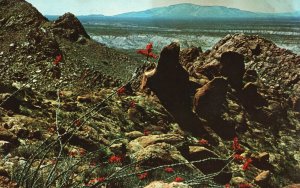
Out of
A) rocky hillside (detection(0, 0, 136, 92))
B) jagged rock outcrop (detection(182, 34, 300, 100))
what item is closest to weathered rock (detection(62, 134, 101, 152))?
rocky hillside (detection(0, 0, 136, 92))

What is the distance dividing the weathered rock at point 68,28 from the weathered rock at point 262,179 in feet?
79.0

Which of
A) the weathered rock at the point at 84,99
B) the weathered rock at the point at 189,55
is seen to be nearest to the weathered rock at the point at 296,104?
the weathered rock at the point at 189,55

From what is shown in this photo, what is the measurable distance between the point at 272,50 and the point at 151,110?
43.9ft

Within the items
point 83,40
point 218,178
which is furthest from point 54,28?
point 218,178

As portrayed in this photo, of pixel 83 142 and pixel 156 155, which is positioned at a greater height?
pixel 83 142

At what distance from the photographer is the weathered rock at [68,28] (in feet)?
110

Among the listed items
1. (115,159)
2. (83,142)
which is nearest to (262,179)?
(115,159)

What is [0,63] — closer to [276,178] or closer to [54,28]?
[54,28]

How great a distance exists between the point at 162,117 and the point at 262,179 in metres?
4.46

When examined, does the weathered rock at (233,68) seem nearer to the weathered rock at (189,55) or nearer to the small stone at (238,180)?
the weathered rock at (189,55)

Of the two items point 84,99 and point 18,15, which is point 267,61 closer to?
point 84,99

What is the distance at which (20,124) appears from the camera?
33.3 feet

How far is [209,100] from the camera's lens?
16922 millimetres

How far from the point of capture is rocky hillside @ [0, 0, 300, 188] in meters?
8.90
